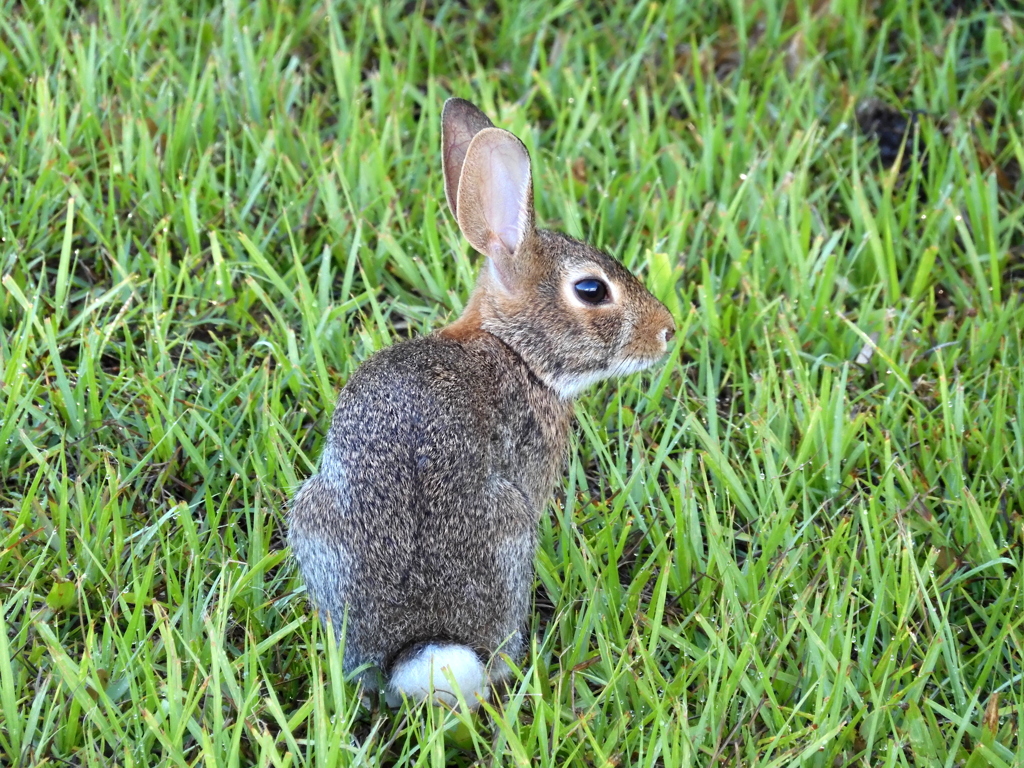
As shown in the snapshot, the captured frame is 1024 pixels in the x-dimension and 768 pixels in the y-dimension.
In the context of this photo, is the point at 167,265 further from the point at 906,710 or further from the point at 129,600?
the point at 906,710

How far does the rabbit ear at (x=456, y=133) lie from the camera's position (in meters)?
4.14

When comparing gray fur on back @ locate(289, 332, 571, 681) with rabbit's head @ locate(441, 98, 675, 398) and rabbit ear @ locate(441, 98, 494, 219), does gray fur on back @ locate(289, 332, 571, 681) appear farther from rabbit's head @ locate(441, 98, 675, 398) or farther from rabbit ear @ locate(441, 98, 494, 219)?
rabbit ear @ locate(441, 98, 494, 219)

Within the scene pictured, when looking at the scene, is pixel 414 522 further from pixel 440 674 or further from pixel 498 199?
pixel 498 199

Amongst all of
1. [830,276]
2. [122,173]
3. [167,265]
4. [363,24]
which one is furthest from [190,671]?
[363,24]

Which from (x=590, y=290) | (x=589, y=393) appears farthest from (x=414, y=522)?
(x=589, y=393)

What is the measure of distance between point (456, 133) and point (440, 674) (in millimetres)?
1739

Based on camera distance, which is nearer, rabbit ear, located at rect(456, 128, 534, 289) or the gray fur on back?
the gray fur on back

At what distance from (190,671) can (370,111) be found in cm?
295

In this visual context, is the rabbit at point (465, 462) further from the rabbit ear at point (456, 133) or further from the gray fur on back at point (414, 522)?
the rabbit ear at point (456, 133)

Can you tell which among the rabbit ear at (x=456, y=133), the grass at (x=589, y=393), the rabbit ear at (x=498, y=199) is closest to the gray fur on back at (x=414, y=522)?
the grass at (x=589, y=393)

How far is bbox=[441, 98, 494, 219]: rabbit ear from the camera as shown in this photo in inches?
163

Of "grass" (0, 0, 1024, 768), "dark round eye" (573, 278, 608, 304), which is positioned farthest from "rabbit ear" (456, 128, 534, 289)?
"grass" (0, 0, 1024, 768)

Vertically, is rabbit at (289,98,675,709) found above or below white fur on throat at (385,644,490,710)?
above

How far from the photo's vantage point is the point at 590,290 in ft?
13.0
